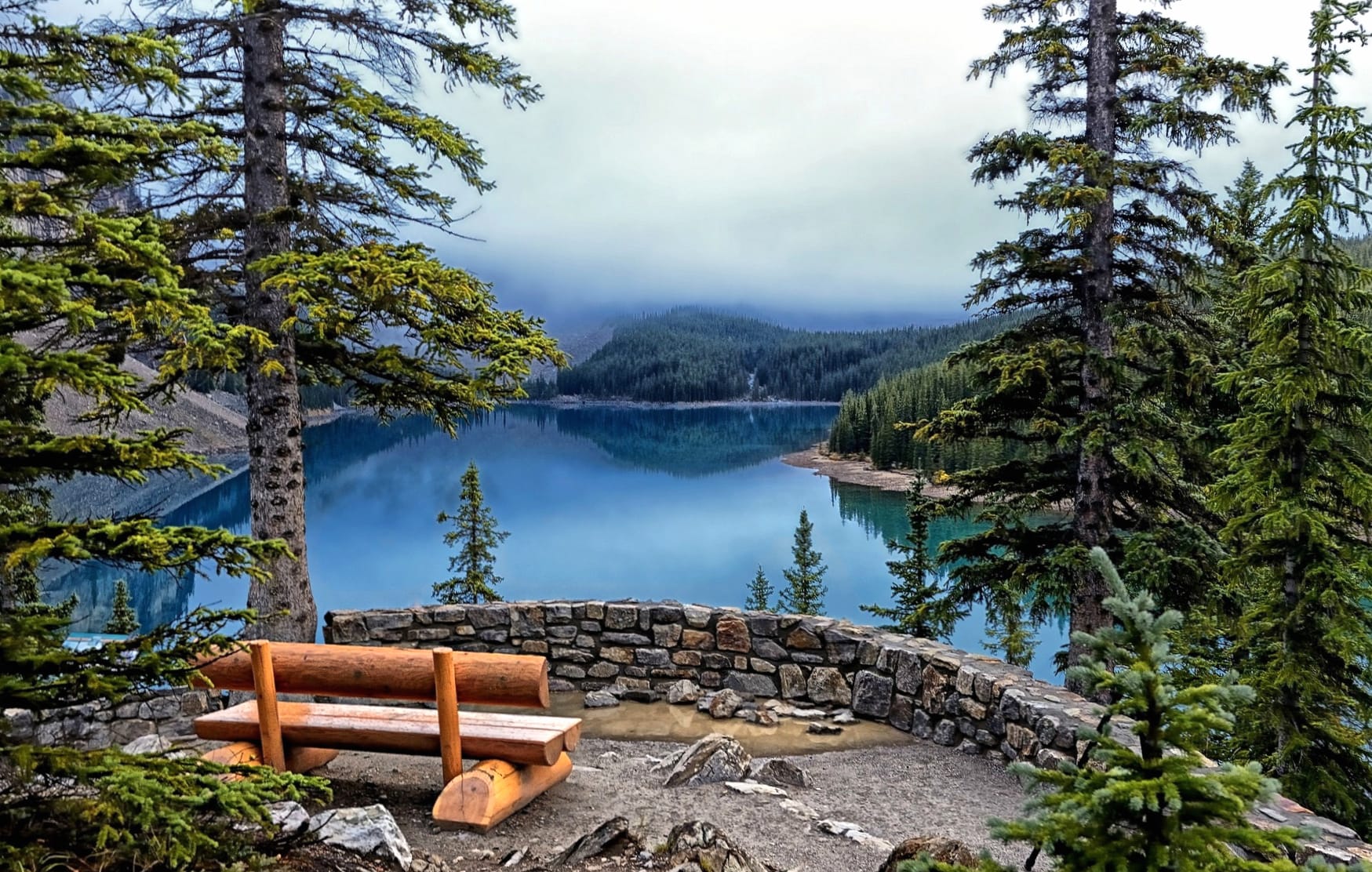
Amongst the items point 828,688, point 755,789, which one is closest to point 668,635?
point 828,688

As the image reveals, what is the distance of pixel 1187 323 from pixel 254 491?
10913 mm

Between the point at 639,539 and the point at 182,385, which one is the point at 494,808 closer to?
the point at 182,385

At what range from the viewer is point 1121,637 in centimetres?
195

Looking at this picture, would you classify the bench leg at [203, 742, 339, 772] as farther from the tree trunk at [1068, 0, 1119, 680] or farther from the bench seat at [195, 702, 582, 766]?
the tree trunk at [1068, 0, 1119, 680]

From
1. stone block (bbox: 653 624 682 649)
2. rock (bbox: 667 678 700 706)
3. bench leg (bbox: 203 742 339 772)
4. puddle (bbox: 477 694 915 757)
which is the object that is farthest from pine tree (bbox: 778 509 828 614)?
bench leg (bbox: 203 742 339 772)

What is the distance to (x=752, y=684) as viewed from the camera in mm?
8461

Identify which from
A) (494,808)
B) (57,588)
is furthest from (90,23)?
(57,588)

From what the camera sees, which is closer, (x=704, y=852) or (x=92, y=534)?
(x=92, y=534)

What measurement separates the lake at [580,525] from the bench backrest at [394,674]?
14.3m

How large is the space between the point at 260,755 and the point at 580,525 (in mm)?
57987

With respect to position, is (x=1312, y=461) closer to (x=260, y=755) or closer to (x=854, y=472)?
(x=260, y=755)

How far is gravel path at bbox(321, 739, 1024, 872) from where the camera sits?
5.04m

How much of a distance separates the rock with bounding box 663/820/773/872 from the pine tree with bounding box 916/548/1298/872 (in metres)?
2.50

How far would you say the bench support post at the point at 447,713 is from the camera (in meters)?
5.34
